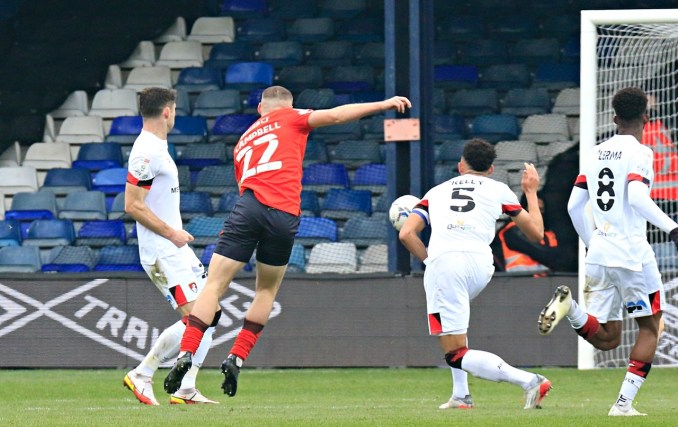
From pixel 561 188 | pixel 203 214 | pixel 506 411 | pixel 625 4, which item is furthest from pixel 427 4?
pixel 506 411

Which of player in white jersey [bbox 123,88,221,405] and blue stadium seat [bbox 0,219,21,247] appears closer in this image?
player in white jersey [bbox 123,88,221,405]

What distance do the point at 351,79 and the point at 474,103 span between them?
1.68 meters

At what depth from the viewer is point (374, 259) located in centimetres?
1480

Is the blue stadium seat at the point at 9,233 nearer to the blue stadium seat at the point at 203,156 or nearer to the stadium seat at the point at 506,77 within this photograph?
the blue stadium seat at the point at 203,156

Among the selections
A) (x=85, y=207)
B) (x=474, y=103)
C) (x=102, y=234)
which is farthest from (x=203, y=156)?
(x=474, y=103)

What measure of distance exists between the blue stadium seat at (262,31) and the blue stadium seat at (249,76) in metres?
0.75

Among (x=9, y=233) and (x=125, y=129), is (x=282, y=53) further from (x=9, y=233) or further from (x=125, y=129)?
(x=9, y=233)

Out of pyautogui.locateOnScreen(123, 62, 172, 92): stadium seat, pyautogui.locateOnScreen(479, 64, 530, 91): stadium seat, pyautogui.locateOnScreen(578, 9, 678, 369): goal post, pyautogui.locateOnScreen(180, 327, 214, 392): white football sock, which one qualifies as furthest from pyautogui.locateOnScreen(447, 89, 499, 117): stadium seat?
pyautogui.locateOnScreen(180, 327, 214, 392): white football sock

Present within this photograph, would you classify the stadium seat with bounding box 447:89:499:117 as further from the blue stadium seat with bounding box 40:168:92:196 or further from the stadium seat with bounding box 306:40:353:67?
the blue stadium seat with bounding box 40:168:92:196

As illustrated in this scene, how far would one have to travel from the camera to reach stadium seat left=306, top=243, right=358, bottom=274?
14.8 metres

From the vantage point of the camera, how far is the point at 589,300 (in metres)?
8.45

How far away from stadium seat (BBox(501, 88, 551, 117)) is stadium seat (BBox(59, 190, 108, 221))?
17.4 feet

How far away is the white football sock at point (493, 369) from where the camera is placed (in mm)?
8227

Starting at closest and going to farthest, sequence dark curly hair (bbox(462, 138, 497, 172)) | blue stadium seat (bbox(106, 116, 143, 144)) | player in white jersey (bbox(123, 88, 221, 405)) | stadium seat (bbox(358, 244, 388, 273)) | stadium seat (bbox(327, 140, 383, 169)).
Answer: dark curly hair (bbox(462, 138, 497, 172)), player in white jersey (bbox(123, 88, 221, 405)), stadium seat (bbox(358, 244, 388, 273)), stadium seat (bbox(327, 140, 383, 169)), blue stadium seat (bbox(106, 116, 143, 144))
